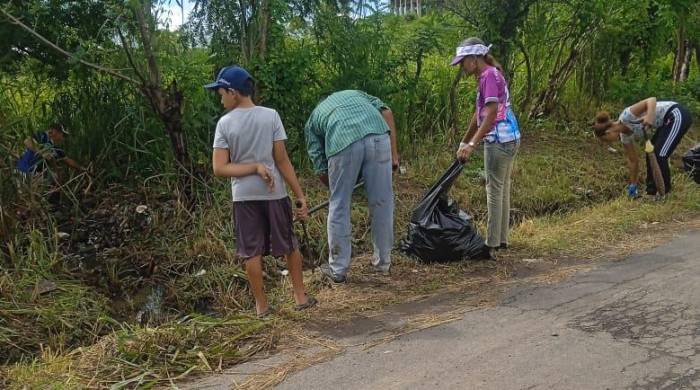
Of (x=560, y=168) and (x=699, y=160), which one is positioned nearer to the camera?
(x=699, y=160)

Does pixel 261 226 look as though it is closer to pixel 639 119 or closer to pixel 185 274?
pixel 185 274

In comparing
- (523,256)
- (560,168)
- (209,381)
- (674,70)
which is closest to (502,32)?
(560,168)

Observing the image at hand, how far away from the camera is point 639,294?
15.5 ft

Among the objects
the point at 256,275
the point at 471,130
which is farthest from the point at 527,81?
the point at 256,275

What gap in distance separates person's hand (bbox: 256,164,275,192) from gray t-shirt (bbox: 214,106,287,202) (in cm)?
3

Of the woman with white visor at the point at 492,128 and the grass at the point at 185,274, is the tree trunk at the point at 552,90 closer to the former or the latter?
the grass at the point at 185,274

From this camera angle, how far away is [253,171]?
435 cm

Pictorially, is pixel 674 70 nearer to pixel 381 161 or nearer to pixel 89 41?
pixel 381 161

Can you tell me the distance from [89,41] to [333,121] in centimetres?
258

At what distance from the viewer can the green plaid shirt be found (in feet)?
16.0

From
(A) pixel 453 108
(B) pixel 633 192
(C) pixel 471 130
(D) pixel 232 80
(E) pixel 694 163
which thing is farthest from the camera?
(A) pixel 453 108

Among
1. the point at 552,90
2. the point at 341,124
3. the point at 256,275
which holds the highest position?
the point at 552,90

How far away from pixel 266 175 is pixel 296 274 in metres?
0.75

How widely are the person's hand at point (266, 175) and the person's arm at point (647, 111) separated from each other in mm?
4841
